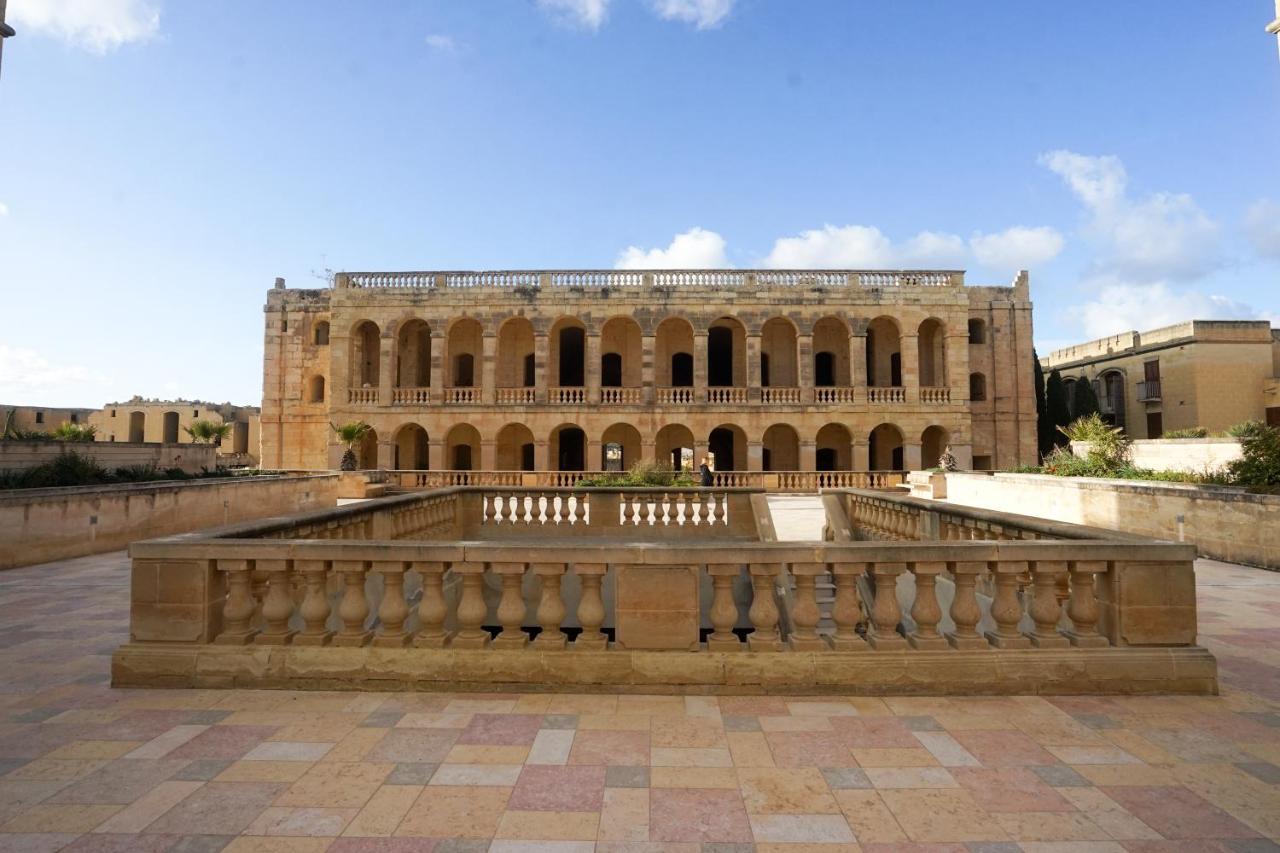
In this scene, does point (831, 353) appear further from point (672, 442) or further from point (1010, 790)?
point (1010, 790)

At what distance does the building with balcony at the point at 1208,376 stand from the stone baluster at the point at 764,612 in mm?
34630

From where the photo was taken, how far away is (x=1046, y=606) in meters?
3.82

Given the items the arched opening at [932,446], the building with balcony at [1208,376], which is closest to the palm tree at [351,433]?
the arched opening at [932,446]

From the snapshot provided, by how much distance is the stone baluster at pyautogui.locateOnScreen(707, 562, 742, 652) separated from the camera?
3859 millimetres

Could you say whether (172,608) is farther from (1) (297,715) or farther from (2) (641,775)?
(2) (641,775)

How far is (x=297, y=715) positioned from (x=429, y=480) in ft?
66.2

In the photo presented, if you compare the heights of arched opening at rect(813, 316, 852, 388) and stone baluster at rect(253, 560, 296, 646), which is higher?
arched opening at rect(813, 316, 852, 388)

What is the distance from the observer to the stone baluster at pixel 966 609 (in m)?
3.81

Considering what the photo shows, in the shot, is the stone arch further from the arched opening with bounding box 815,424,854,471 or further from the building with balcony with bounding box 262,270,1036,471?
the arched opening with bounding box 815,424,854,471

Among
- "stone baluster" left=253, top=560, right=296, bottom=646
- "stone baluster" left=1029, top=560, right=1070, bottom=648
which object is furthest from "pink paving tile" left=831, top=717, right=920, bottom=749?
"stone baluster" left=253, top=560, right=296, bottom=646

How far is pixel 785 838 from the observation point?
2.32 metres

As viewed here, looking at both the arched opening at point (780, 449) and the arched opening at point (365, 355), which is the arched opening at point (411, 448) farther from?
the arched opening at point (780, 449)

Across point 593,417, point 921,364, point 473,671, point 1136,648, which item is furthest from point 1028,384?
point 473,671

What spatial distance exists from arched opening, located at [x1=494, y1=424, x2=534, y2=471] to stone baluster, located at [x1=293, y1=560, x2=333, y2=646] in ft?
75.8
